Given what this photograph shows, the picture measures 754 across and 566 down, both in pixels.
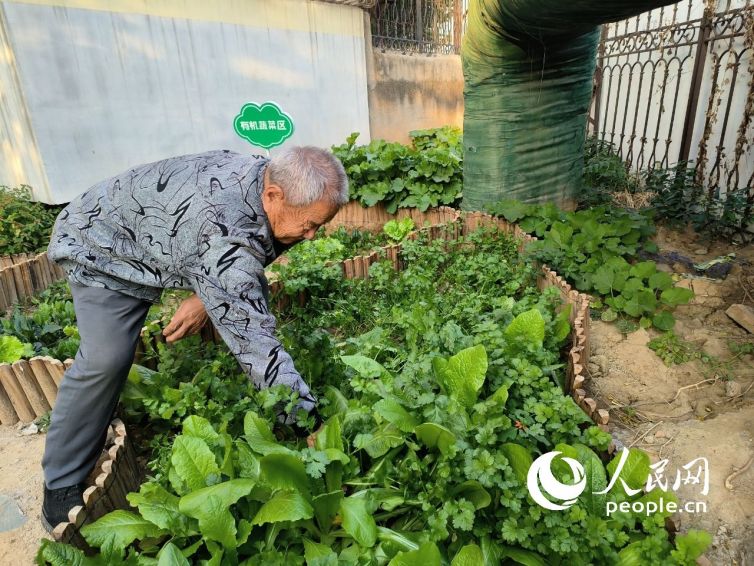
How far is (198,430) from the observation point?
208 cm

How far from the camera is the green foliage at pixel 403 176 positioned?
575 centimetres

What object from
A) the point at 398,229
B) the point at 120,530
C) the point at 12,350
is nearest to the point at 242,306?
the point at 120,530

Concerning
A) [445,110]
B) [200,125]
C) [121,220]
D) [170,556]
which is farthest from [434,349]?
[445,110]

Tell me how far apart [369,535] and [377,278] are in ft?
8.18

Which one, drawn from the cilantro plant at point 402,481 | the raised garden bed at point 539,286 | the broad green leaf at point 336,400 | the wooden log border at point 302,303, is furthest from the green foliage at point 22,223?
the broad green leaf at point 336,400

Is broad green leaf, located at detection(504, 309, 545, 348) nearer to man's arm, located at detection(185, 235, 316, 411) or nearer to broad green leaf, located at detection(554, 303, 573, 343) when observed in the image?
broad green leaf, located at detection(554, 303, 573, 343)

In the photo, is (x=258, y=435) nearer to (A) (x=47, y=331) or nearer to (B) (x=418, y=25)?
(A) (x=47, y=331)

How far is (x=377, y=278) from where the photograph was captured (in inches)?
158

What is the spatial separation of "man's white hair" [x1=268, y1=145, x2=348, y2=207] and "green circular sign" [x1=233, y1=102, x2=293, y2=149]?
3.22 metres

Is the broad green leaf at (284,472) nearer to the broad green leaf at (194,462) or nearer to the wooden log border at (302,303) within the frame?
the broad green leaf at (194,462)

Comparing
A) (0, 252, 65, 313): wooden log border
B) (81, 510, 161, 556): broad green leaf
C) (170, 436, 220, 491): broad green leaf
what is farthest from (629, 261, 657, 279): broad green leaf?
(0, 252, 65, 313): wooden log border

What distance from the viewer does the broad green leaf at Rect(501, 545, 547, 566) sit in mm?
1573

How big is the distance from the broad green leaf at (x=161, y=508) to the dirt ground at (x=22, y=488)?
876 millimetres

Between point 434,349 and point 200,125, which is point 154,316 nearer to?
point 434,349
